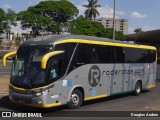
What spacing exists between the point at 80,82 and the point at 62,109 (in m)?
1.28

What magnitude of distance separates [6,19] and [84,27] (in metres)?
19.5

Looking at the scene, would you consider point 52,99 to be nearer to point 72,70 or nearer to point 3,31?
point 72,70

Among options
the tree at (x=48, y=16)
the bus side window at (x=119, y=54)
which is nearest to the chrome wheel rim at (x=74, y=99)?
the bus side window at (x=119, y=54)

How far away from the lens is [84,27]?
71.6m

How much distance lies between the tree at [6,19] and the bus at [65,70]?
132 ft

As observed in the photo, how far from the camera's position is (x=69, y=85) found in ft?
45.3

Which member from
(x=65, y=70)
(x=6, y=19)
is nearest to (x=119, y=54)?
(x=65, y=70)

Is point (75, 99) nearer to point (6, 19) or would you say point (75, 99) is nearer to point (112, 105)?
point (112, 105)

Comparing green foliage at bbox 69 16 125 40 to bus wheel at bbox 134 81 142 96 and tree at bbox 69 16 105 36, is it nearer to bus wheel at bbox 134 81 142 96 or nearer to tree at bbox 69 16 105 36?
tree at bbox 69 16 105 36

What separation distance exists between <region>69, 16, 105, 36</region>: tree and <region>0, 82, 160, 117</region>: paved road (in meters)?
48.2

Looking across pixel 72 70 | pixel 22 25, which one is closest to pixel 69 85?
pixel 72 70

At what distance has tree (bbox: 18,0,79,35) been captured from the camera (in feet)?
209

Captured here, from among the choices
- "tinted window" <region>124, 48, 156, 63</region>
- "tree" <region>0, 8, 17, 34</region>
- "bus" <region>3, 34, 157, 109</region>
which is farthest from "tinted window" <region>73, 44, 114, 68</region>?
"tree" <region>0, 8, 17, 34</region>

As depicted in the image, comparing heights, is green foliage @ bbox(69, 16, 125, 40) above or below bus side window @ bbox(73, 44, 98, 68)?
above
